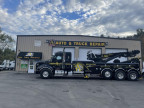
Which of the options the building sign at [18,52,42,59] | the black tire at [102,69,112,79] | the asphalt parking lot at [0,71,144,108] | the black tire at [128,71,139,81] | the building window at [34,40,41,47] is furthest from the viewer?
the building window at [34,40,41,47]

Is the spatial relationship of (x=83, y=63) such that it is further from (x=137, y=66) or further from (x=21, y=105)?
(x=21, y=105)

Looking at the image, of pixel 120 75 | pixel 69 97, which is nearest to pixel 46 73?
pixel 69 97

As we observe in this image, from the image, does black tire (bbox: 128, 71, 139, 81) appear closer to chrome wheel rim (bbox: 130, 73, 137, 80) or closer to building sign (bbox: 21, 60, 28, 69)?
chrome wheel rim (bbox: 130, 73, 137, 80)

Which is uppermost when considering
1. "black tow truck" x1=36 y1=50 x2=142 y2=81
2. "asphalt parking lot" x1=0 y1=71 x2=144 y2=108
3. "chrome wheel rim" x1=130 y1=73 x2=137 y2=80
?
"black tow truck" x1=36 y1=50 x2=142 y2=81

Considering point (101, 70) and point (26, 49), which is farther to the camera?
point (26, 49)

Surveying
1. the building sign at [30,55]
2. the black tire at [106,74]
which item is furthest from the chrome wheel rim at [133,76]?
the building sign at [30,55]

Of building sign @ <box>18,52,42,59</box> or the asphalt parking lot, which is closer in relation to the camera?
the asphalt parking lot

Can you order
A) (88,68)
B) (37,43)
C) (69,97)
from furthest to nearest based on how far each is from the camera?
(37,43)
(88,68)
(69,97)

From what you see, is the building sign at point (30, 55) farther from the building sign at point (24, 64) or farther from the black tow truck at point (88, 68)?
the black tow truck at point (88, 68)

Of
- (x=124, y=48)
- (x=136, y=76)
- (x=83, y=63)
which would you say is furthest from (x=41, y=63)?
(x=124, y=48)

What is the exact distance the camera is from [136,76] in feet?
42.3

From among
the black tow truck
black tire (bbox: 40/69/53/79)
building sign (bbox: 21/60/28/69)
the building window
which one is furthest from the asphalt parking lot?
the building window

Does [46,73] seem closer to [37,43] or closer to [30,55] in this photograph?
[30,55]

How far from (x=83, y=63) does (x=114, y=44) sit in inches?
411
